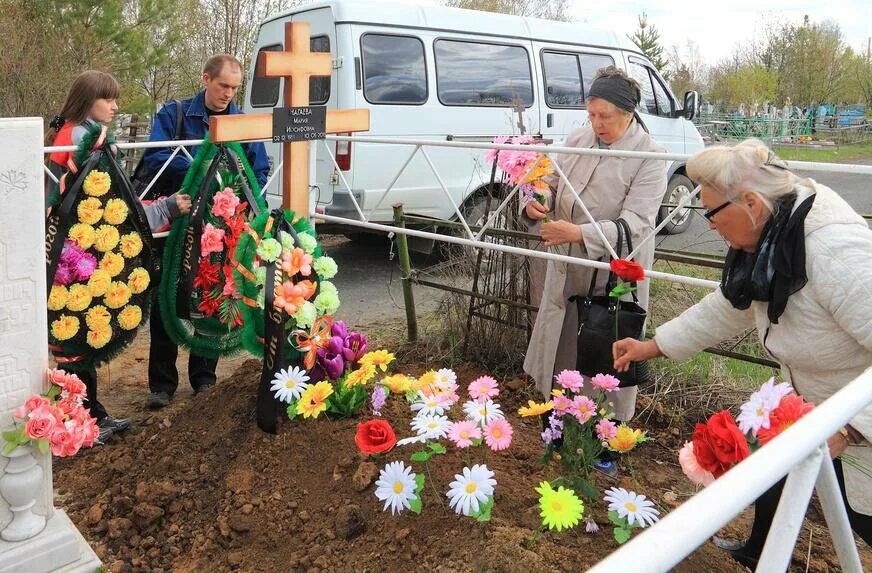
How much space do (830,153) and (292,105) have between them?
23.2 m

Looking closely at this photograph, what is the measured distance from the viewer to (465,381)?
3.83 metres

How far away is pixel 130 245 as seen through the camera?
3.07m

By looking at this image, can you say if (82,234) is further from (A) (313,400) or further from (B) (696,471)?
(B) (696,471)

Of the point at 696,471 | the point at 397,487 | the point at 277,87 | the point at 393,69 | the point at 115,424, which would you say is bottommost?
the point at 115,424

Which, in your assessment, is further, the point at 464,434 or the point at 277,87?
the point at 277,87

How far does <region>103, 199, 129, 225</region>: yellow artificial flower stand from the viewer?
2.98m

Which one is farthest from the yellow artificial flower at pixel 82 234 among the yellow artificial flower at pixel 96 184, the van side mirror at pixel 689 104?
the van side mirror at pixel 689 104

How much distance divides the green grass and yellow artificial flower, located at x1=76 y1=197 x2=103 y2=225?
19823mm

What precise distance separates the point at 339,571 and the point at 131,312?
162 centimetres

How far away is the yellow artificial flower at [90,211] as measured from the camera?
9.57 feet

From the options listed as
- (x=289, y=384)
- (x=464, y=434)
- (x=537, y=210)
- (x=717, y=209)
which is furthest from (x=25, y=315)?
(x=717, y=209)

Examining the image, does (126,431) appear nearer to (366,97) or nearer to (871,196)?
(366,97)

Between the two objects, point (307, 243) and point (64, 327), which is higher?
point (307, 243)

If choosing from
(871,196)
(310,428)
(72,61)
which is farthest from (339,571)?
(871,196)
